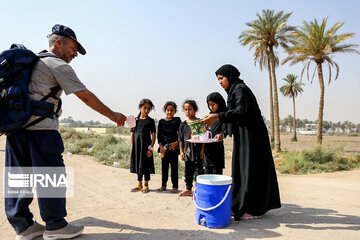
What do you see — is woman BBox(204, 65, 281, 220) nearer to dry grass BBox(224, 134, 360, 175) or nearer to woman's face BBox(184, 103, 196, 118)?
woman's face BBox(184, 103, 196, 118)

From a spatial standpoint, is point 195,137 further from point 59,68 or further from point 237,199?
point 59,68

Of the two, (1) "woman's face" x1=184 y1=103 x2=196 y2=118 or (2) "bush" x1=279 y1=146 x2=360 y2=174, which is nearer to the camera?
(1) "woman's face" x1=184 y1=103 x2=196 y2=118

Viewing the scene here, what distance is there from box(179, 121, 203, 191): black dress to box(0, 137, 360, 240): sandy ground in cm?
58

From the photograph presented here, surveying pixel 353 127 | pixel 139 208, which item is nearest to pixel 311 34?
pixel 139 208

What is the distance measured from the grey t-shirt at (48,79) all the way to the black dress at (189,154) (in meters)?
2.76

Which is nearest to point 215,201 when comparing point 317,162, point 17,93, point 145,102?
point 17,93

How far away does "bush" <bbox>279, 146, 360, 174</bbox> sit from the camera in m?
11.7

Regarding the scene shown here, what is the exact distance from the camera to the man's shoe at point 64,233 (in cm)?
282

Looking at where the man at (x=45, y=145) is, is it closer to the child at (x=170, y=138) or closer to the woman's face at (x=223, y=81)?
the woman's face at (x=223, y=81)

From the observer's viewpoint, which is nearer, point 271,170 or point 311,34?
point 271,170

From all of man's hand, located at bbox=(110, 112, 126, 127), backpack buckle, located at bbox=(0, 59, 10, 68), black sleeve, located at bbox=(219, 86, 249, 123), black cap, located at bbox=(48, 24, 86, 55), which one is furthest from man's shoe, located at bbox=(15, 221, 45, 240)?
black sleeve, located at bbox=(219, 86, 249, 123)

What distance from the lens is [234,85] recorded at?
391 cm

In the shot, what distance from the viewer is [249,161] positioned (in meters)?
3.71

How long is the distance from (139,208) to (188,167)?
4.55ft
